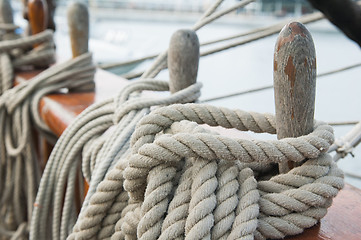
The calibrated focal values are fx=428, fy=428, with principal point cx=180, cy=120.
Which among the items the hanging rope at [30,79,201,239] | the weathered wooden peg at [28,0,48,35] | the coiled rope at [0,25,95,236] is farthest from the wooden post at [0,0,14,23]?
the hanging rope at [30,79,201,239]

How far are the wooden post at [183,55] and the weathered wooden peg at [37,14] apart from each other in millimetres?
931

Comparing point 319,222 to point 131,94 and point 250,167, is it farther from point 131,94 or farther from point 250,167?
point 131,94

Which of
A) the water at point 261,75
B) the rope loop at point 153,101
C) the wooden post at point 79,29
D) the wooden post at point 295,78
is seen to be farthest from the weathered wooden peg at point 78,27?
the wooden post at point 295,78

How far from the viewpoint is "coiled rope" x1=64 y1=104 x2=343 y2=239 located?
1.65 feet

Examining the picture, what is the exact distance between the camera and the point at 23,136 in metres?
1.19

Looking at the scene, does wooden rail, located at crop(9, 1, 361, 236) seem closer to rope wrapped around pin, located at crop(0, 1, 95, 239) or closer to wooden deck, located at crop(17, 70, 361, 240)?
wooden deck, located at crop(17, 70, 361, 240)

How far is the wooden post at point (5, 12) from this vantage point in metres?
1.66

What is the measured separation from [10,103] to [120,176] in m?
0.70

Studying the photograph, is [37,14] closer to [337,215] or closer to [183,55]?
[183,55]

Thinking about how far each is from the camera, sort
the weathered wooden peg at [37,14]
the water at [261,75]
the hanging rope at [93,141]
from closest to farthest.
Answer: the hanging rope at [93,141]
the weathered wooden peg at [37,14]
the water at [261,75]

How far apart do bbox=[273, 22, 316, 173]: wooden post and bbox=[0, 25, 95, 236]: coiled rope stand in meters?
0.80

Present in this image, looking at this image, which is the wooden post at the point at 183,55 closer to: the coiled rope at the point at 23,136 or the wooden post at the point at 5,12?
the coiled rope at the point at 23,136

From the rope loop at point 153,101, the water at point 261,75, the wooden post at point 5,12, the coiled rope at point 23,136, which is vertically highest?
the rope loop at point 153,101

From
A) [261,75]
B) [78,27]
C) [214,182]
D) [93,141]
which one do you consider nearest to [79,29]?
[78,27]
